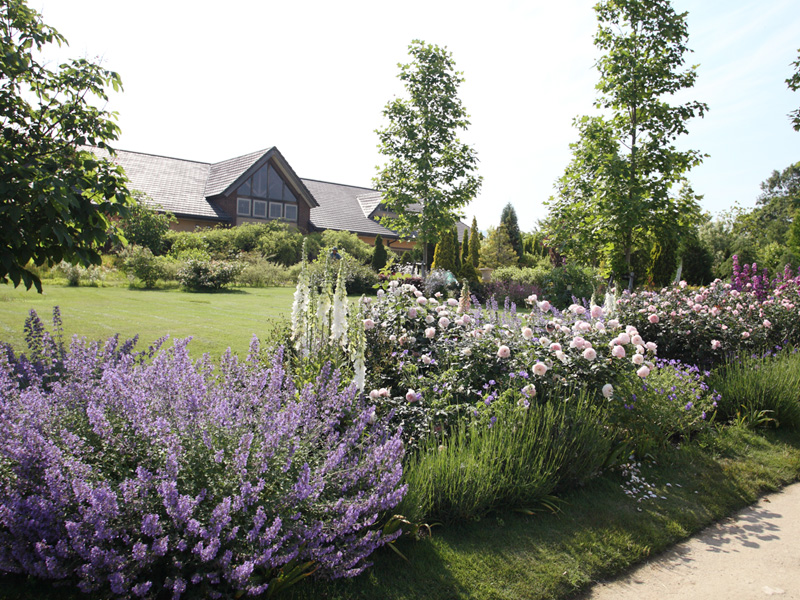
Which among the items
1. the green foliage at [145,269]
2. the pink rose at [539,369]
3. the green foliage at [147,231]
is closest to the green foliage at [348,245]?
the green foliage at [147,231]

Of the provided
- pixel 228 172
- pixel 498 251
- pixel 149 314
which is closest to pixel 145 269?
pixel 149 314

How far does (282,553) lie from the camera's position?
7.30ft

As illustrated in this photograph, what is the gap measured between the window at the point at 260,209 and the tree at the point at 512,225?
62.7 ft

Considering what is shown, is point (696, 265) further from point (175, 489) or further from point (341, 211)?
point (175, 489)

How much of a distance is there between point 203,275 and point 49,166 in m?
13.2

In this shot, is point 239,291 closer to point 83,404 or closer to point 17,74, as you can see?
point 17,74

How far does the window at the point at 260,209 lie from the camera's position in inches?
1176

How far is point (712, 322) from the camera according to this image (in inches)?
254

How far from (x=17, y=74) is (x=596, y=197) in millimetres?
8905

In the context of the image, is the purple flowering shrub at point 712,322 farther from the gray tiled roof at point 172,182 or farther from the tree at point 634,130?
the gray tiled roof at point 172,182

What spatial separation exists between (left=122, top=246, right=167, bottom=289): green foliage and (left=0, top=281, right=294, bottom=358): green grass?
175 centimetres

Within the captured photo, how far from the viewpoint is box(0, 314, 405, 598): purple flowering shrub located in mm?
1982

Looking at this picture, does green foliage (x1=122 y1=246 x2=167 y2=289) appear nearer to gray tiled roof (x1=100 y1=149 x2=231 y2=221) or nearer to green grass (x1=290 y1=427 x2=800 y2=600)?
gray tiled roof (x1=100 y1=149 x2=231 y2=221)

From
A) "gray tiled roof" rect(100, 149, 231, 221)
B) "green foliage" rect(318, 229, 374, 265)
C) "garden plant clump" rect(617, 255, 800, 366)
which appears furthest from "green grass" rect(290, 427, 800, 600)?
"gray tiled roof" rect(100, 149, 231, 221)
